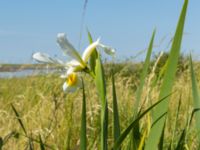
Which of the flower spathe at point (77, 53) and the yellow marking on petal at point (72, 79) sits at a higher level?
the flower spathe at point (77, 53)

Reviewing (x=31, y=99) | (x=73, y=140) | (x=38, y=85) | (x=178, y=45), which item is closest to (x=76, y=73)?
(x=178, y=45)

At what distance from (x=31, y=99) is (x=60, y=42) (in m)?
2.67

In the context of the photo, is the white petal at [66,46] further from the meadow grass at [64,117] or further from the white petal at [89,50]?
the meadow grass at [64,117]

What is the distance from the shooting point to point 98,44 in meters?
0.91

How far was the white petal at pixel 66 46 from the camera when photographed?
867mm

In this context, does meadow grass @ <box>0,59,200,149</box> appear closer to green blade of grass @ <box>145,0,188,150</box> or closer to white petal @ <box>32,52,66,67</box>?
white petal @ <box>32,52,66,67</box>

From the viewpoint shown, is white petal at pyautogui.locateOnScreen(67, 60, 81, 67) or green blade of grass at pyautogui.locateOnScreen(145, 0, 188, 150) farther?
white petal at pyautogui.locateOnScreen(67, 60, 81, 67)

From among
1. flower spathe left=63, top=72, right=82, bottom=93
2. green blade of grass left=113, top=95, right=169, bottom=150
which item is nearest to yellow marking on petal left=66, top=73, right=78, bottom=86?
flower spathe left=63, top=72, right=82, bottom=93

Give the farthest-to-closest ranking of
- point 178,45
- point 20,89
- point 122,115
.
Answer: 1. point 20,89
2. point 122,115
3. point 178,45

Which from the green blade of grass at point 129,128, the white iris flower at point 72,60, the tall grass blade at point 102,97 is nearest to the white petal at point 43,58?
the white iris flower at point 72,60

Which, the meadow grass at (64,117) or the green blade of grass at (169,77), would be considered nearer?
the green blade of grass at (169,77)

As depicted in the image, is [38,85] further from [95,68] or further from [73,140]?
[95,68]

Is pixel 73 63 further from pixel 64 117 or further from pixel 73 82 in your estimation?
pixel 64 117

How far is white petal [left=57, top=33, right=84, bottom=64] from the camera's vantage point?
87 cm
